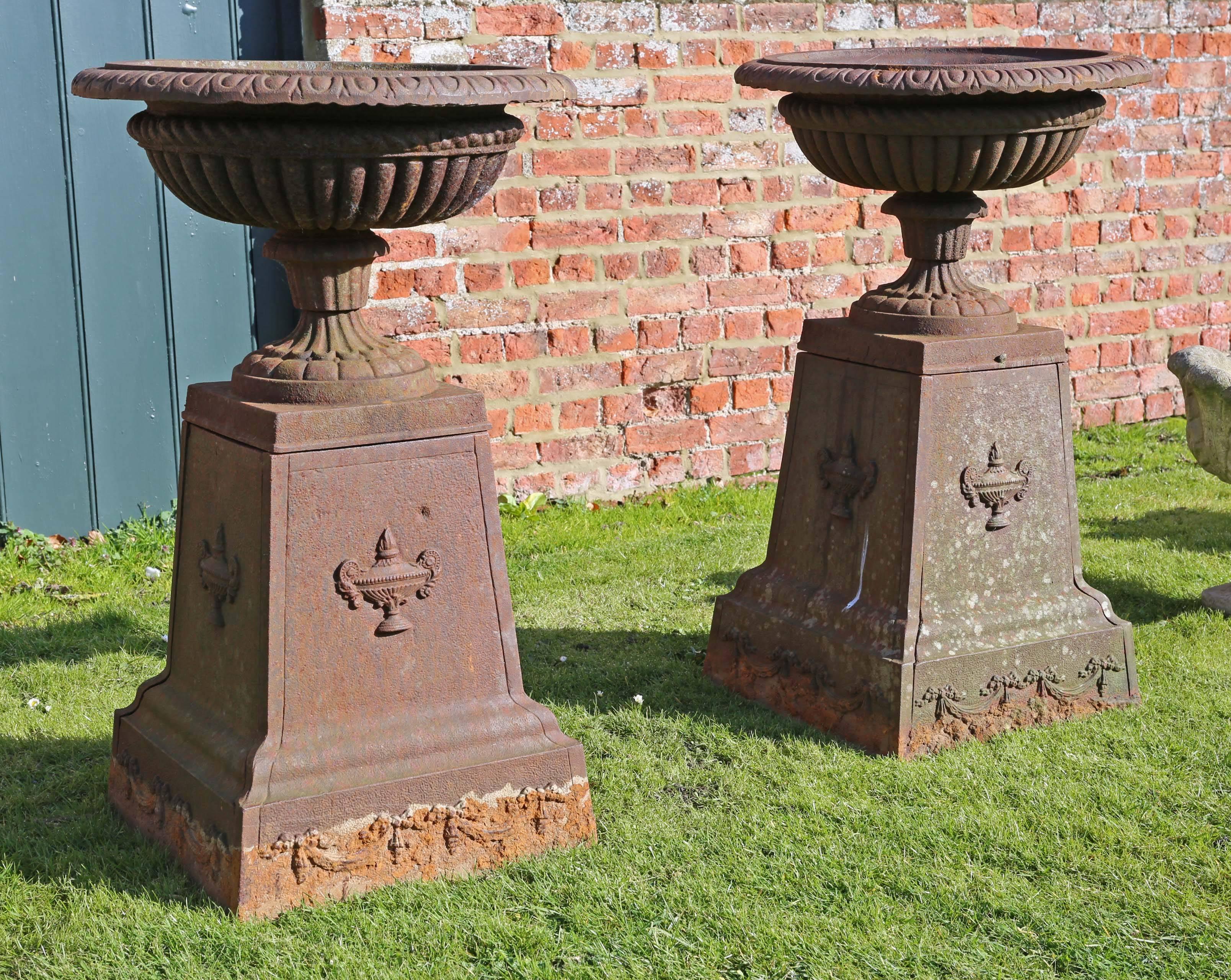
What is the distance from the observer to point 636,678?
4062 millimetres

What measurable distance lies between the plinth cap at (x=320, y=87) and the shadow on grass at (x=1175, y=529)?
331 centimetres

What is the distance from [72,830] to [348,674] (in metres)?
0.80

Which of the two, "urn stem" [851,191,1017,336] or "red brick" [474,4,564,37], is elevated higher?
"red brick" [474,4,564,37]

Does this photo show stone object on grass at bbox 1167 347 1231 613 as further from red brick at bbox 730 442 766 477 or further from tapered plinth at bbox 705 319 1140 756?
red brick at bbox 730 442 766 477

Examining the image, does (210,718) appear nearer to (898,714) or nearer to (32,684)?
(32,684)

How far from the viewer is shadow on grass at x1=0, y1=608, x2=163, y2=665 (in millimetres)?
4199

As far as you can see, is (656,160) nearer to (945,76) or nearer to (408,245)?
(408,245)

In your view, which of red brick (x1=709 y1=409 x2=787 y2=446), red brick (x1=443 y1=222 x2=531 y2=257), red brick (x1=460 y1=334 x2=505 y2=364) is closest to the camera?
red brick (x1=443 y1=222 x2=531 y2=257)

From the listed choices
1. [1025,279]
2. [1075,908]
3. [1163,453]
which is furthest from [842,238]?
[1075,908]

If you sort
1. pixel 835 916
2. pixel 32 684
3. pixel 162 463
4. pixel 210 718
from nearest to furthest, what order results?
1. pixel 835 916
2. pixel 210 718
3. pixel 32 684
4. pixel 162 463

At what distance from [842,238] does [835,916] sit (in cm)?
359

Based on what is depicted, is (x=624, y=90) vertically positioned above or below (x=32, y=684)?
above

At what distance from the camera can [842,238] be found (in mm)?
5840

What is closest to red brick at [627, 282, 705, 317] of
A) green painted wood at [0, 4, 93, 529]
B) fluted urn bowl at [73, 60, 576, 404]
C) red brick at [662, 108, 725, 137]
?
red brick at [662, 108, 725, 137]
